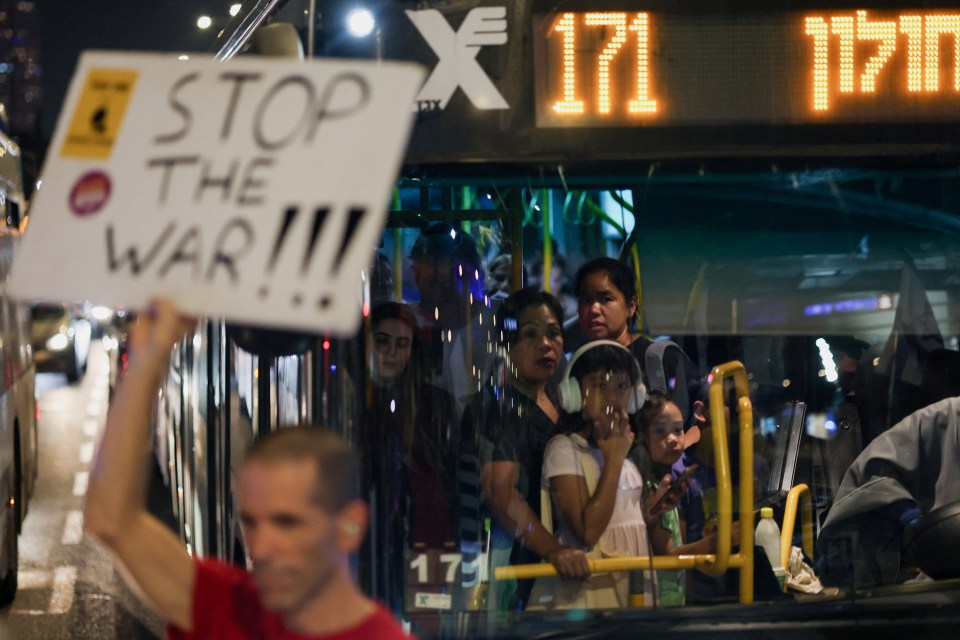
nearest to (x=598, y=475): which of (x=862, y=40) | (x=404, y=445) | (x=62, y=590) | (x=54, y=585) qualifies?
(x=404, y=445)

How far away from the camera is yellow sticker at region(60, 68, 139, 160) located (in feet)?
8.47

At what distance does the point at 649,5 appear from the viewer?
4.23m

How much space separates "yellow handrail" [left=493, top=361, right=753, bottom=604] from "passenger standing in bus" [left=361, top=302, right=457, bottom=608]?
30cm

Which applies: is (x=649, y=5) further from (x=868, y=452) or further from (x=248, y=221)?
(x=248, y=221)

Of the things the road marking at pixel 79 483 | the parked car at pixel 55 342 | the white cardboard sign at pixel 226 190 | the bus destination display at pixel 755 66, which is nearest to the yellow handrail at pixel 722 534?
the bus destination display at pixel 755 66

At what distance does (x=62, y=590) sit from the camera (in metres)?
9.14

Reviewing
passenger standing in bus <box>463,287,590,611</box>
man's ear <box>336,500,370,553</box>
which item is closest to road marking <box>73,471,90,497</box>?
passenger standing in bus <box>463,287,590,611</box>

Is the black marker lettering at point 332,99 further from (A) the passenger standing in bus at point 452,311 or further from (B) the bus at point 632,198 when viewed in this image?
Result: (A) the passenger standing in bus at point 452,311

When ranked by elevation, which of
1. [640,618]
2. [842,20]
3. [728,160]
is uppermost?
[842,20]

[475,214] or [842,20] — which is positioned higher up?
[842,20]

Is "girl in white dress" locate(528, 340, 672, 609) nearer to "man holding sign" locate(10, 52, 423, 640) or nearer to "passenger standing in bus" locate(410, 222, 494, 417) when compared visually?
"passenger standing in bus" locate(410, 222, 494, 417)

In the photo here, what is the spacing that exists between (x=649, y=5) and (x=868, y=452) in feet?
5.95

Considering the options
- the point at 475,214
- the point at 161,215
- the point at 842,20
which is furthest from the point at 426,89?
the point at 161,215

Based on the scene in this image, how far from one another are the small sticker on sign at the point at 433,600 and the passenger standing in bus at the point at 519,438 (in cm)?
14
